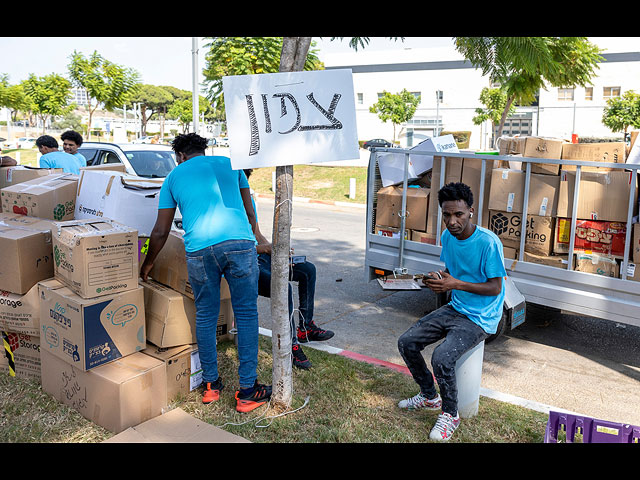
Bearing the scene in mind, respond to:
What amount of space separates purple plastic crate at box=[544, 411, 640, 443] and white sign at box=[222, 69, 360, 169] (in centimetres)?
197

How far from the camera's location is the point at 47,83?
29.9m

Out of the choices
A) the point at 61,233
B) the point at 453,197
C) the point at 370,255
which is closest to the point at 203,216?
the point at 61,233

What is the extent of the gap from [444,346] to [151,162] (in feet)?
25.0

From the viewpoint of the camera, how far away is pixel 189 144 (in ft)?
12.8

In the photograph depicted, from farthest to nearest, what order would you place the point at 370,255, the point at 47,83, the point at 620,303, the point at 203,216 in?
the point at 47,83
the point at 370,255
the point at 620,303
the point at 203,216

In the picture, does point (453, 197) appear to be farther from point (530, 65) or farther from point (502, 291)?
point (530, 65)

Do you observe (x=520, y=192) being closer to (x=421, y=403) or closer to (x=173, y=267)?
(x=421, y=403)

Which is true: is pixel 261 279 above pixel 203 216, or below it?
below

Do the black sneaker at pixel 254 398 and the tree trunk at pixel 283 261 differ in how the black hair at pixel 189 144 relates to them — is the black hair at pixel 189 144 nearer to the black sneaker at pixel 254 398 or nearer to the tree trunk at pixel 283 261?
the tree trunk at pixel 283 261

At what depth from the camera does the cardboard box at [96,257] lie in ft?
11.8

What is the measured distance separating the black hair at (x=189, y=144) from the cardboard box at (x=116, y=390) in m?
1.43

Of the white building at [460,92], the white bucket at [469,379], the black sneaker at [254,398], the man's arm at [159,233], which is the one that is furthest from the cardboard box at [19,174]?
the white building at [460,92]

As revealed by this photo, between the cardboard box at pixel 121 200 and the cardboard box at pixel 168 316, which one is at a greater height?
the cardboard box at pixel 121 200
